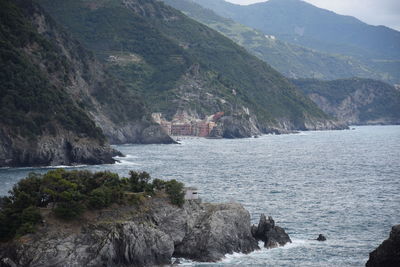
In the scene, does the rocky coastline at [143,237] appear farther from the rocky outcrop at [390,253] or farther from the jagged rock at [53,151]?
the jagged rock at [53,151]

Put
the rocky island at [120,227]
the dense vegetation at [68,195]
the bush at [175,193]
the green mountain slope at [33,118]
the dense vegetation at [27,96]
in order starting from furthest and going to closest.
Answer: the dense vegetation at [27,96] < the green mountain slope at [33,118] < the bush at [175,193] < the dense vegetation at [68,195] < the rocky island at [120,227]

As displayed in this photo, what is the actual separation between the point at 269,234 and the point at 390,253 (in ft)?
53.3

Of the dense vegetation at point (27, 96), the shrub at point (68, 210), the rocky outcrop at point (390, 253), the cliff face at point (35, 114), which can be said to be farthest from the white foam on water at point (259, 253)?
the dense vegetation at point (27, 96)

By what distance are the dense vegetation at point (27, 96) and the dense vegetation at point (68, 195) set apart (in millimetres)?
67452

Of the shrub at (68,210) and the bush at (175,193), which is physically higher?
the bush at (175,193)

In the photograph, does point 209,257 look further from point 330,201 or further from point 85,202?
point 330,201

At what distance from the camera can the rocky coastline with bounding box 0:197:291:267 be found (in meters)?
53.4

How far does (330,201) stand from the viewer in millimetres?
90688

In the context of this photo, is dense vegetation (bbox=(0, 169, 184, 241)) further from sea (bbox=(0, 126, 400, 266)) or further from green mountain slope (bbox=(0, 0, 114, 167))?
green mountain slope (bbox=(0, 0, 114, 167))

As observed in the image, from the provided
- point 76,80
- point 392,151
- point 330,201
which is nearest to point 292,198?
point 330,201

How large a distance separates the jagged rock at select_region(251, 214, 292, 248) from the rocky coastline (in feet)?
0.30

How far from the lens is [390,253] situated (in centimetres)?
5159

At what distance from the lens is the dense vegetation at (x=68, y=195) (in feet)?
183

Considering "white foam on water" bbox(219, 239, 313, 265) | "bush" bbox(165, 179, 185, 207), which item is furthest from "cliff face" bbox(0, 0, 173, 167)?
"white foam on water" bbox(219, 239, 313, 265)
